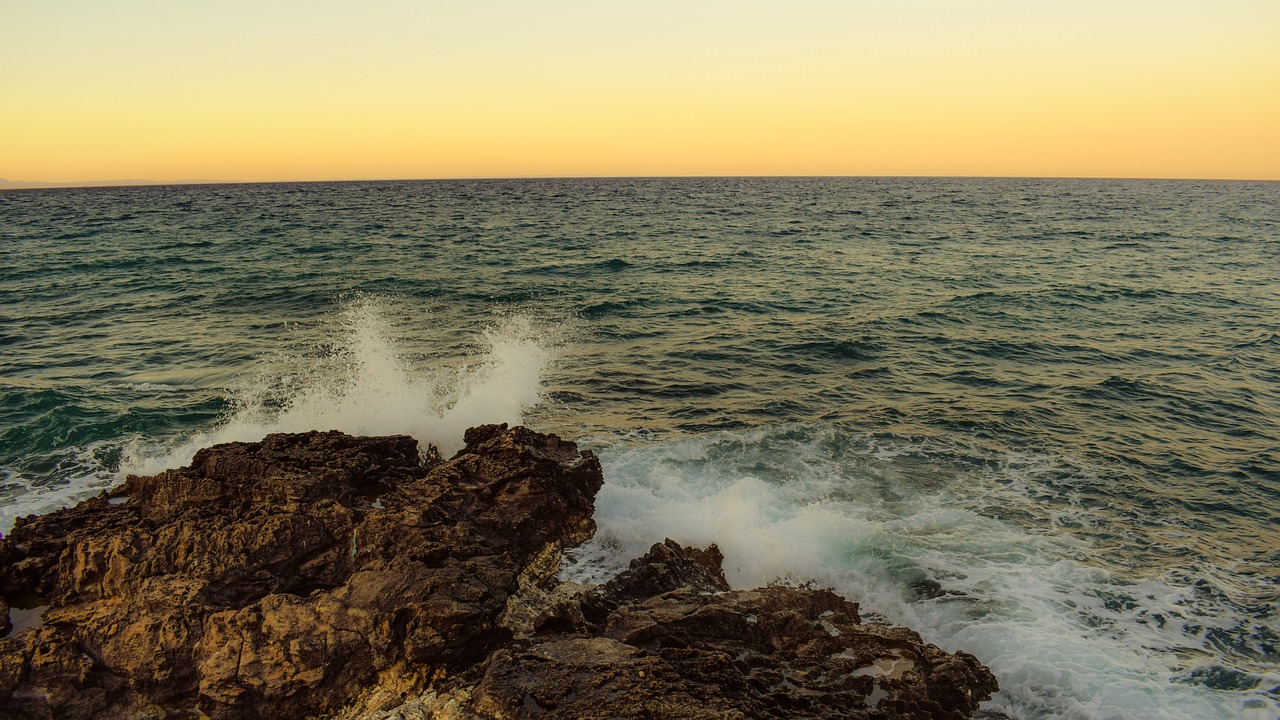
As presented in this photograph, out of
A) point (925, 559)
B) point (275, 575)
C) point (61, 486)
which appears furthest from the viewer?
point (61, 486)

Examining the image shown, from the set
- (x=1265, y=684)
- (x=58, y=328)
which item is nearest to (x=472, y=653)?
(x=1265, y=684)

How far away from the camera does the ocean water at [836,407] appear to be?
333 inches

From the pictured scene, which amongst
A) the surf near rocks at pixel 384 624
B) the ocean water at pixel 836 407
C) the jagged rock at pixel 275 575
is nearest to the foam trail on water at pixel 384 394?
the ocean water at pixel 836 407

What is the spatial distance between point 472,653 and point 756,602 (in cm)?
302

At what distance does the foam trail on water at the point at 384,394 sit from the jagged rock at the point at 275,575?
2748 mm

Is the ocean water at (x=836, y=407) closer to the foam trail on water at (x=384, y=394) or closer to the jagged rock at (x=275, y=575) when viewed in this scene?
the foam trail on water at (x=384, y=394)

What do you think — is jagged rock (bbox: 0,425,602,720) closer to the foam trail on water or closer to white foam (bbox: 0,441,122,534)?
white foam (bbox: 0,441,122,534)

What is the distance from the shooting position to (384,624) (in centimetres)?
619

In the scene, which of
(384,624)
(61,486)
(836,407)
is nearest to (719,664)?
(384,624)

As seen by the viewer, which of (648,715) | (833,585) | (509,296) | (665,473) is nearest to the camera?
(648,715)

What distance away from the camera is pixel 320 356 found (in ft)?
58.1

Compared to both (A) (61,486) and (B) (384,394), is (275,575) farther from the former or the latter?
(A) (61,486)

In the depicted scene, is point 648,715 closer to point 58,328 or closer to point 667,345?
point 667,345

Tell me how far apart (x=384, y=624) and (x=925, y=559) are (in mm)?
7175
